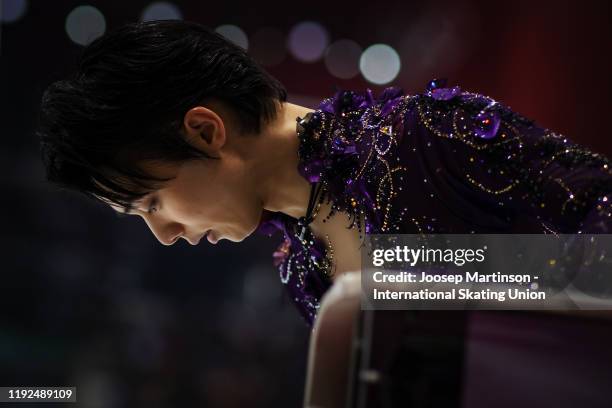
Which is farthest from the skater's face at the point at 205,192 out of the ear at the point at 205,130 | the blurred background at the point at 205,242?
the blurred background at the point at 205,242

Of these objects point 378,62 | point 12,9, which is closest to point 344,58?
point 378,62

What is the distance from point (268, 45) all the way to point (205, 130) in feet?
1.99

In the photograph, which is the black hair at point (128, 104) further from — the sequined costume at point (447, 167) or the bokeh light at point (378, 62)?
the bokeh light at point (378, 62)

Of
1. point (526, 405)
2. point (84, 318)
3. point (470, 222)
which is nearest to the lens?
point (526, 405)

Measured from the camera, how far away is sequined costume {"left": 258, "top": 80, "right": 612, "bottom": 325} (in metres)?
0.58

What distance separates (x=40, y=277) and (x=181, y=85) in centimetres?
71

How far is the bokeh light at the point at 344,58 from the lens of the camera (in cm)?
129

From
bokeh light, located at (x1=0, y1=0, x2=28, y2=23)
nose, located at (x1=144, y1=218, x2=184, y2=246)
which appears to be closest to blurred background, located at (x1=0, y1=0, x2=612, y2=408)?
bokeh light, located at (x1=0, y1=0, x2=28, y2=23)

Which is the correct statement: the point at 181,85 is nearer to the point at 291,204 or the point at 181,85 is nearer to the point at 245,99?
the point at 245,99

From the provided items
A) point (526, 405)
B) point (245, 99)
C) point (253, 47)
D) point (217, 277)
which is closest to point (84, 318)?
point (217, 277)

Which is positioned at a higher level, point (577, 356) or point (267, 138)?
point (267, 138)

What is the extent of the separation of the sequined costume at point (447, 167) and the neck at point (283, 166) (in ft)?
0.06

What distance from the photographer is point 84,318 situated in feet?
4.06

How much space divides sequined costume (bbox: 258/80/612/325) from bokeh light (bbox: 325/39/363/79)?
1.81ft
